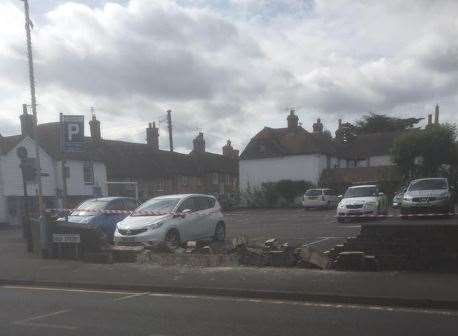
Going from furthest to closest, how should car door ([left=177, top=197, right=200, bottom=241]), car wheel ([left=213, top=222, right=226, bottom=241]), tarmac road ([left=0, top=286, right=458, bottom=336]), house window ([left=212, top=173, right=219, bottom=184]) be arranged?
house window ([left=212, top=173, right=219, bottom=184]) < car wheel ([left=213, top=222, right=226, bottom=241]) < car door ([left=177, top=197, right=200, bottom=241]) < tarmac road ([left=0, top=286, right=458, bottom=336])

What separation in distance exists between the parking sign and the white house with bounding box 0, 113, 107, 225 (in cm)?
2233

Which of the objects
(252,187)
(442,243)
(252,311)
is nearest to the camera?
(252,311)

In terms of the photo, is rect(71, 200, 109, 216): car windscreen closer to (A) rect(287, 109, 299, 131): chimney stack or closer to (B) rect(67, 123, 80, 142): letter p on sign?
(B) rect(67, 123, 80, 142): letter p on sign

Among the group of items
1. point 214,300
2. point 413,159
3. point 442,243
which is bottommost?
point 214,300

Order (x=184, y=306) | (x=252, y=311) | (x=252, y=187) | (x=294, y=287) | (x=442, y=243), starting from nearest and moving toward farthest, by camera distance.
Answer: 1. (x=252, y=311)
2. (x=184, y=306)
3. (x=294, y=287)
4. (x=442, y=243)
5. (x=252, y=187)

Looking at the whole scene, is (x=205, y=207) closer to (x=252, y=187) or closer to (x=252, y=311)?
(x=252, y=311)

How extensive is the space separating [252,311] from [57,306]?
137 inches

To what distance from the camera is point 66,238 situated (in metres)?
15.6

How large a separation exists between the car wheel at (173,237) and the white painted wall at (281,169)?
3819 cm

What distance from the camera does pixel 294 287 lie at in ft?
32.7

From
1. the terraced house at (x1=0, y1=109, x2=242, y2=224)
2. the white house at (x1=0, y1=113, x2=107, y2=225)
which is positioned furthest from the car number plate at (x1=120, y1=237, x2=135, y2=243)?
the white house at (x1=0, y1=113, x2=107, y2=225)

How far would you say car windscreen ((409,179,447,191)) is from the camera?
75.2ft

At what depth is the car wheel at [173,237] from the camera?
50.0 feet

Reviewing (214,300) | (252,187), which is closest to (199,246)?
(214,300)
